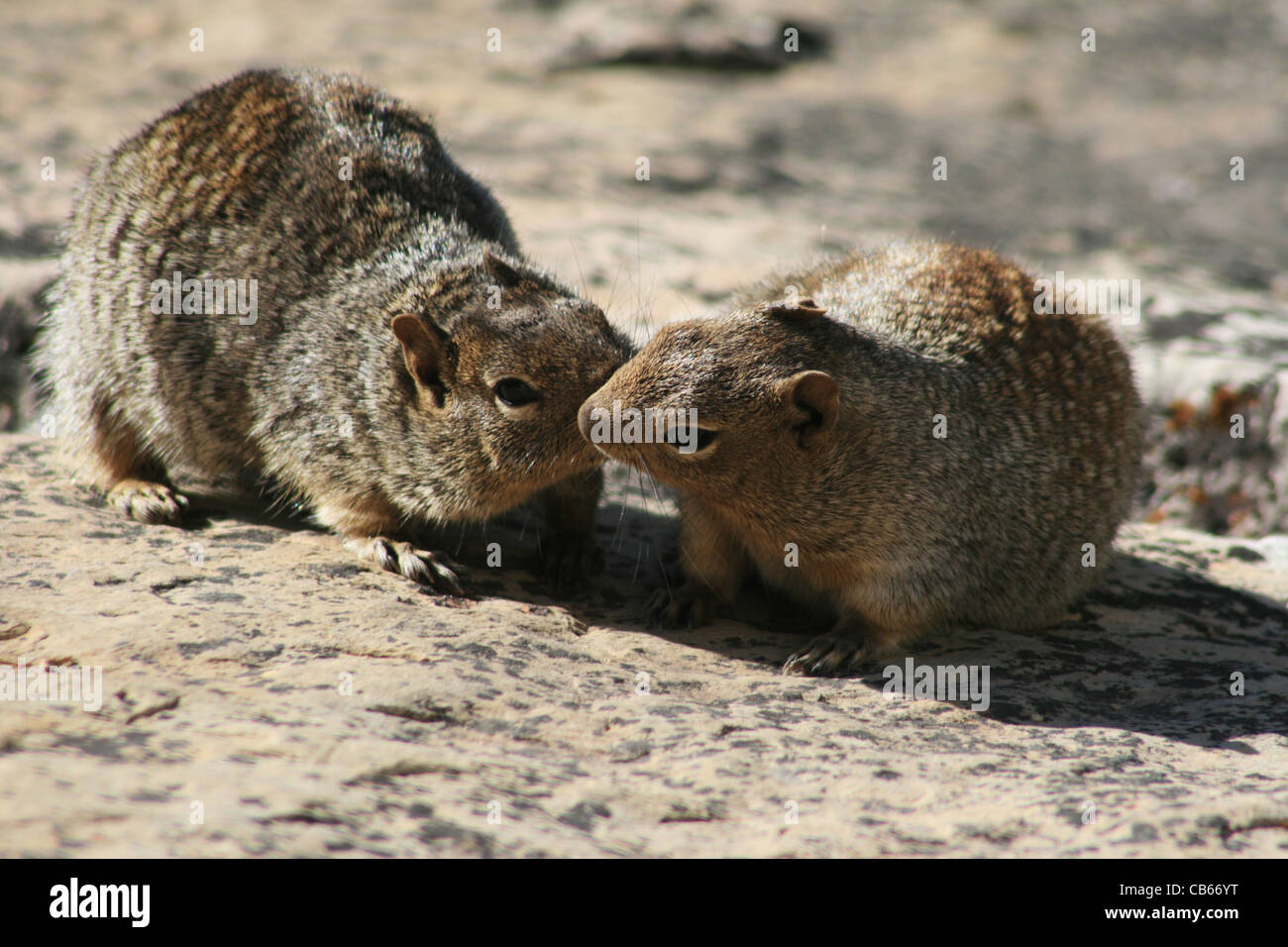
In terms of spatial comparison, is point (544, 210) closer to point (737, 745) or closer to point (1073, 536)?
point (1073, 536)

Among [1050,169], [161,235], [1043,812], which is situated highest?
[1050,169]

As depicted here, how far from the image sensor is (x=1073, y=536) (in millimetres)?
6566

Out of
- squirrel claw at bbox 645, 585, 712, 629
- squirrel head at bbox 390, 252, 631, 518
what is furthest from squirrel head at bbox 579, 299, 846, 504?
squirrel claw at bbox 645, 585, 712, 629

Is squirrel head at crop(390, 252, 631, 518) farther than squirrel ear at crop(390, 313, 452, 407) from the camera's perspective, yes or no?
No

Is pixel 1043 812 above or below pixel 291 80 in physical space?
below

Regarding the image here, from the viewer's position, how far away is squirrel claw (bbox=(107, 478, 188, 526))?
6602 mm

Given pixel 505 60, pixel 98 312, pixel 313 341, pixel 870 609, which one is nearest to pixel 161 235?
pixel 98 312

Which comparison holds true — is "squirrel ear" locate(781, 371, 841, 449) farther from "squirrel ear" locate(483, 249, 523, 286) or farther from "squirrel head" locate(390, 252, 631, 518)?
"squirrel ear" locate(483, 249, 523, 286)

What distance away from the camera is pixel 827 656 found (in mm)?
5742

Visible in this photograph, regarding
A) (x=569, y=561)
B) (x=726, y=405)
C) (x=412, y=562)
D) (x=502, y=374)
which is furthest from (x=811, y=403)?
(x=412, y=562)

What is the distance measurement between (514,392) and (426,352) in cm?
56

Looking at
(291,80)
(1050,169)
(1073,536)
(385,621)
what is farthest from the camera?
(1050,169)

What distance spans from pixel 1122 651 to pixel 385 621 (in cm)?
356

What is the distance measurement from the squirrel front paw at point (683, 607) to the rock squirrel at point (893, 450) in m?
0.01
